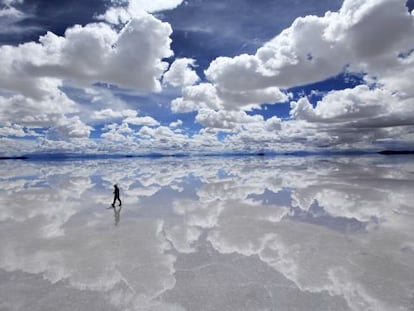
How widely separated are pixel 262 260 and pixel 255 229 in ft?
12.2

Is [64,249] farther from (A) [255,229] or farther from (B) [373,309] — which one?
(B) [373,309]

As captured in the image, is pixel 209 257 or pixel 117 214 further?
pixel 117 214

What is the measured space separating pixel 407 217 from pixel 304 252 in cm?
830

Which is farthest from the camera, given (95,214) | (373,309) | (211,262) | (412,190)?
(412,190)

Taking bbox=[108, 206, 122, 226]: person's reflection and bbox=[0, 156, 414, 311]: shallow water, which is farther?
bbox=[108, 206, 122, 226]: person's reflection

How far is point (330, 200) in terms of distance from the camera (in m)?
19.2

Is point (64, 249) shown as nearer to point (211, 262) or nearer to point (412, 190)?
point (211, 262)

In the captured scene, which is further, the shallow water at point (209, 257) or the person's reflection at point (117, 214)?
the person's reflection at point (117, 214)

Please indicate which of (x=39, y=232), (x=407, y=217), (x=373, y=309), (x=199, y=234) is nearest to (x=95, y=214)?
(x=39, y=232)

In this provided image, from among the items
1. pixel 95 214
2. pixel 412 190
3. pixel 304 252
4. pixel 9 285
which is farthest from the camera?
pixel 412 190

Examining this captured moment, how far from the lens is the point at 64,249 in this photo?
33.7 ft

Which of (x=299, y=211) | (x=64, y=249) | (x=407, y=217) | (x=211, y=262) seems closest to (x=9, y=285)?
(x=64, y=249)

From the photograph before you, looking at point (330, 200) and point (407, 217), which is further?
point (330, 200)

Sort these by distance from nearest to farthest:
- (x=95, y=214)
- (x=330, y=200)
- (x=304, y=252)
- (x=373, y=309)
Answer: (x=373, y=309)
(x=304, y=252)
(x=95, y=214)
(x=330, y=200)
